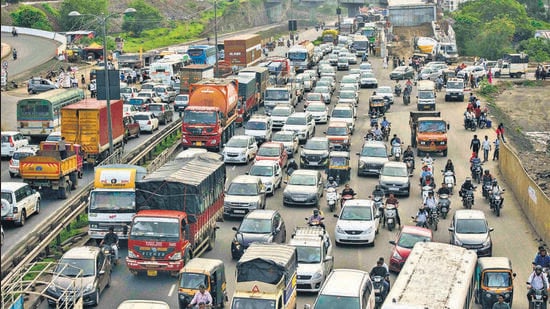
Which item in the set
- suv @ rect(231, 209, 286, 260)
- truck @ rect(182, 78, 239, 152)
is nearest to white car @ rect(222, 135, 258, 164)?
truck @ rect(182, 78, 239, 152)

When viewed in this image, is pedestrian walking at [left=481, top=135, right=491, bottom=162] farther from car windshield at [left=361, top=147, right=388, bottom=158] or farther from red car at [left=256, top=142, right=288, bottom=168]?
red car at [left=256, top=142, right=288, bottom=168]

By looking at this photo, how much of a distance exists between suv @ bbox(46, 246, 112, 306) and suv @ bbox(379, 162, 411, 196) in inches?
634

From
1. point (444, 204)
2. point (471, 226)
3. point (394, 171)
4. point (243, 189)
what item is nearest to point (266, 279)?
point (471, 226)

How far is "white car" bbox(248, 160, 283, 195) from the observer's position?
4281 centimetres

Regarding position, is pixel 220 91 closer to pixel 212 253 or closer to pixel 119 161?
pixel 119 161

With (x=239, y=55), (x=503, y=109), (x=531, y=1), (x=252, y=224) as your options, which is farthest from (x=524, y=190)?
(x=531, y=1)

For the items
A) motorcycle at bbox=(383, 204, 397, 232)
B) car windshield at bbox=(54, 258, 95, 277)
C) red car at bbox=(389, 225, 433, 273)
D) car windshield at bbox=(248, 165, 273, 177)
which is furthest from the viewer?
car windshield at bbox=(248, 165, 273, 177)

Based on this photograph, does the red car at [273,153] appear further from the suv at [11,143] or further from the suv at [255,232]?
the suv at [255,232]

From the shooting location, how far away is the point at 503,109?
246 ft

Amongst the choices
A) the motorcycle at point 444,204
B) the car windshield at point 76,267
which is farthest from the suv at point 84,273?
the motorcycle at point 444,204

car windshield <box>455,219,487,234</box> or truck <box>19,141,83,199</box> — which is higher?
truck <box>19,141,83,199</box>

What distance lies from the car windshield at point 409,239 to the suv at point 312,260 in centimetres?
229

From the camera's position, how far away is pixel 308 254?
2967 cm

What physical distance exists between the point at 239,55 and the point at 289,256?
197 feet
